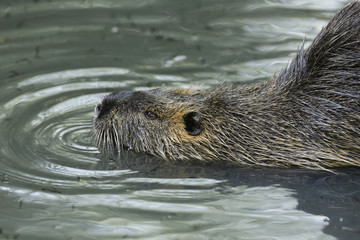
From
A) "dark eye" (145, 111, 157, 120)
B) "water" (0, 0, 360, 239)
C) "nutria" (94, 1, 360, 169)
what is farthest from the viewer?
"dark eye" (145, 111, 157, 120)

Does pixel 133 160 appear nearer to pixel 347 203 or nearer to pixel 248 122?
pixel 248 122

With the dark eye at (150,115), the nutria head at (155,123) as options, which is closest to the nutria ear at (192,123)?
the nutria head at (155,123)

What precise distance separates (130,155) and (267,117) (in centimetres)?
134

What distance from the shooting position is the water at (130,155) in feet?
16.7

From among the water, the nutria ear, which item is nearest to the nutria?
the nutria ear

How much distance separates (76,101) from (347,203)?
3369mm

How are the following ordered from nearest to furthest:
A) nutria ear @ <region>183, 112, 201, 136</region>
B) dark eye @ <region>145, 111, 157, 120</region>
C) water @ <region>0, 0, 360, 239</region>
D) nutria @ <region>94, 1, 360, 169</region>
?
1. water @ <region>0, 0, 360, 239</region>
2. nutria @ <region>94, 1, 360, 169</region>
3. nutria ear @ <region>183, 112, 201, 136</region>
4. dark eye @ <region>145, 111, 157, 120</region>

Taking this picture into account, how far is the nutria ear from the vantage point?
6.14m

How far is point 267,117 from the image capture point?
6035 millimetres

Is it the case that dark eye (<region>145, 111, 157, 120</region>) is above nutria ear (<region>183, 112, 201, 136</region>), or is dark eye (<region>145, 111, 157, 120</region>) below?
above

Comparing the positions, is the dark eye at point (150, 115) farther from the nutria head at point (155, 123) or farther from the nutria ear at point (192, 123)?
the nutria ear at point (192, 123)

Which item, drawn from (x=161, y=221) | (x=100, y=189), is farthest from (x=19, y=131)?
(x=161, y=221)

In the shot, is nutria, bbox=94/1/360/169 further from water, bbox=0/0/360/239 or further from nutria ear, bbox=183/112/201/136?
water, bbox=0/0/360/239

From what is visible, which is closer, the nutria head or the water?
the water
